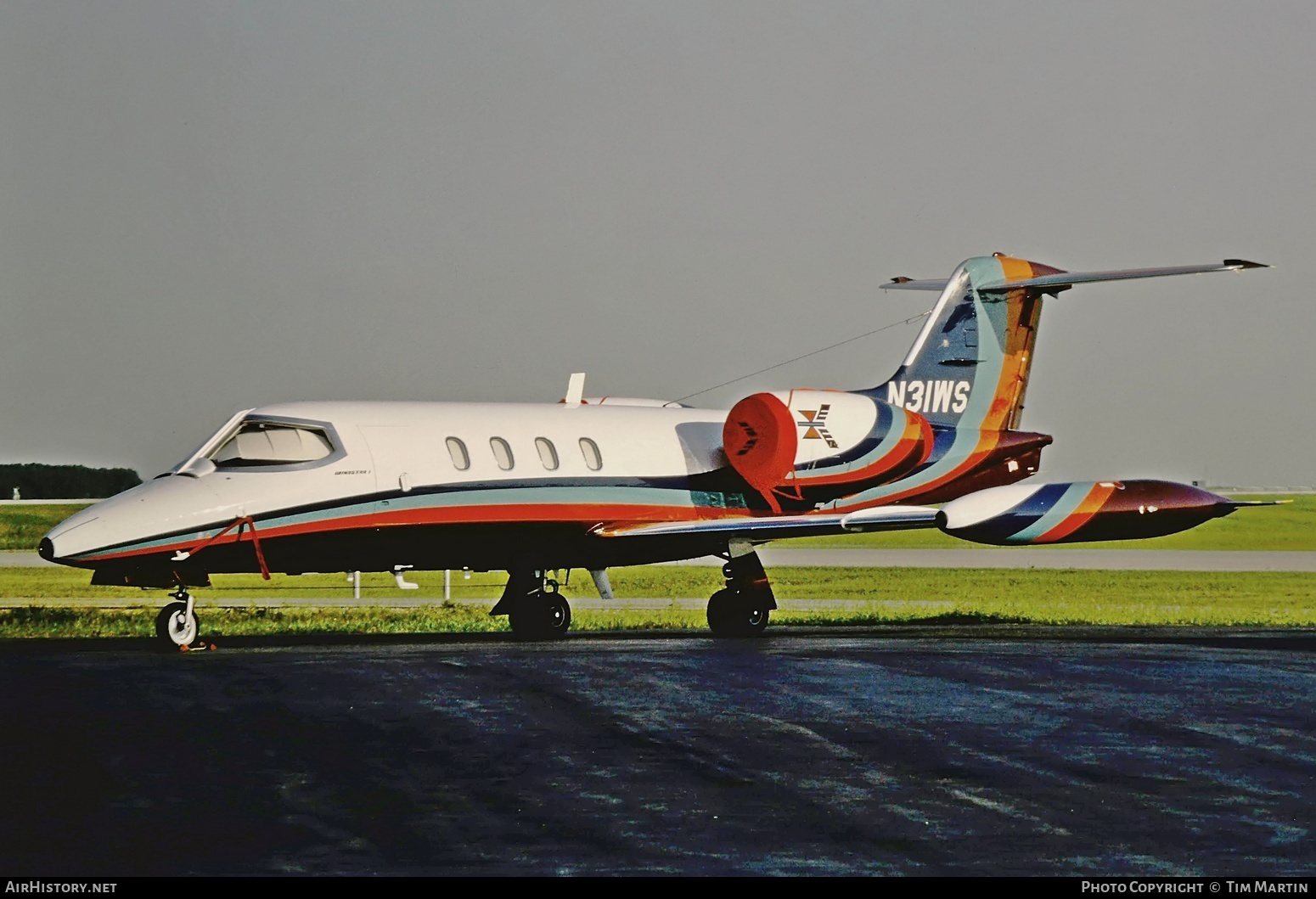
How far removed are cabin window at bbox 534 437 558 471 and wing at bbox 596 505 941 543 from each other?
124cm

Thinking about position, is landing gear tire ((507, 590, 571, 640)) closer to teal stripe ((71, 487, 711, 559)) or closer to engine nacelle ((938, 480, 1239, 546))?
teal stripe ((71, 487, 711, 559))

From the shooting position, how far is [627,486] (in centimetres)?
2738

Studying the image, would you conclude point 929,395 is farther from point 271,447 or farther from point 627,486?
point 271,447

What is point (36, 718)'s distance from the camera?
14.7m

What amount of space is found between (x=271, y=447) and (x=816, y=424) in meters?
9.17

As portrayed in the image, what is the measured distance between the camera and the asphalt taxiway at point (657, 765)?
9312 millimetres

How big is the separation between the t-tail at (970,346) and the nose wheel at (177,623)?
13453 mm

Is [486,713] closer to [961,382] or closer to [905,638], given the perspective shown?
[905,638]

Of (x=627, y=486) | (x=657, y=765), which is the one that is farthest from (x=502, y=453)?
(x=657, y=765)

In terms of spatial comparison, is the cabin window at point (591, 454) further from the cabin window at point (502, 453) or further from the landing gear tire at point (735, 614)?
the landing gear tire at point (735, 614)

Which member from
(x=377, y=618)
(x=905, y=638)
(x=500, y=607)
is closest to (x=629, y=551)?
(x=500, y=607)

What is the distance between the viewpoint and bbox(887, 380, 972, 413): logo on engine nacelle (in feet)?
104

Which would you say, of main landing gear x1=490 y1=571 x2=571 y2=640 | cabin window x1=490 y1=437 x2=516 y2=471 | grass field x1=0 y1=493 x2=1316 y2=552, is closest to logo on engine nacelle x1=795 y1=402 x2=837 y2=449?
main landing gear x1=490 y1=571 x2=571 y2=640

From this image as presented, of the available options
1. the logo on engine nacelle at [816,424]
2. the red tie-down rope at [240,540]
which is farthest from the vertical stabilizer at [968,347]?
the red tie-down rope at [240,540]
